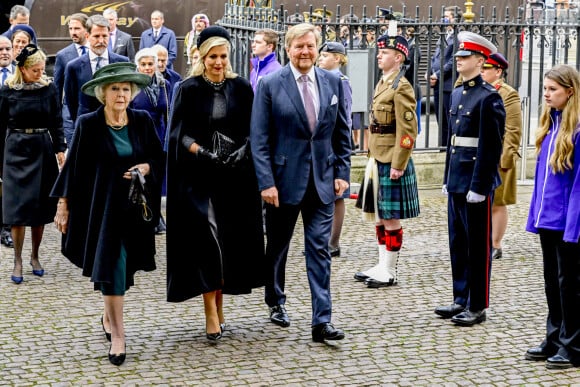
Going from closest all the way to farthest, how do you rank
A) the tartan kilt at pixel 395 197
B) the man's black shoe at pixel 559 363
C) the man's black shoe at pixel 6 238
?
the man's black shoe at pixel 559 363
the tartan kilt at pixel 395 197
the man's black shoe at pixel 6 238

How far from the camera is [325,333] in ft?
25.0

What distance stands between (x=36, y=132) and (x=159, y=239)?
1.83 m

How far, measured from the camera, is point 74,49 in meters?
12.3

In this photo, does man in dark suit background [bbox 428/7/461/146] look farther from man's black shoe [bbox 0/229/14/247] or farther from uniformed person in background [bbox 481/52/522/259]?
man's black shoe [bbox 0/229/14/247]

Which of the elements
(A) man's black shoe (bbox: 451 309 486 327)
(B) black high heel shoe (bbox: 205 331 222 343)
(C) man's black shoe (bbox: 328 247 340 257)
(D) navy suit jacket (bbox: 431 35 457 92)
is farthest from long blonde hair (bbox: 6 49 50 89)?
(D) navy suit jacket (bbox: 431 35 457 92)

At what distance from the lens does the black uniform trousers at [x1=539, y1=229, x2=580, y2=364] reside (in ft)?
23.2

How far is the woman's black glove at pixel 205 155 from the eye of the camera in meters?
7.61

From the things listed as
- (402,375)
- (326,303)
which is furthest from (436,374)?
(326,303)

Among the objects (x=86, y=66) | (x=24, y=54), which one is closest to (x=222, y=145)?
(x=24, y=54)

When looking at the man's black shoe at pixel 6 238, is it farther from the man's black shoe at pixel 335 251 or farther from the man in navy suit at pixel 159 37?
the man in navy suit at pixel 159 37

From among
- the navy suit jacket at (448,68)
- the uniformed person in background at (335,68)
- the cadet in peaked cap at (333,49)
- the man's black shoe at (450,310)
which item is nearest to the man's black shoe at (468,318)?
the man's black shoe at (450,310)

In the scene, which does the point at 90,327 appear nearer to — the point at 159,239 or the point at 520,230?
the point at 159,239

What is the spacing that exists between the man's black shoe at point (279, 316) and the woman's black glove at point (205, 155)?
3.96ft

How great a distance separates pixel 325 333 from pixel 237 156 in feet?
4.19
